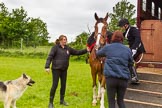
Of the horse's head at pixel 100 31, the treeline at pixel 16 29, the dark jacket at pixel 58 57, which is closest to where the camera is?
the horse's head at pixel 100 31

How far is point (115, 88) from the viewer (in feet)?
21.6

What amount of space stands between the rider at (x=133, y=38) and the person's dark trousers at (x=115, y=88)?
1.98 metres

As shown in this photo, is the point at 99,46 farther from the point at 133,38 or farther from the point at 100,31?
the point at 133,38

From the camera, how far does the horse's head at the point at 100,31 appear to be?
8.36 meters

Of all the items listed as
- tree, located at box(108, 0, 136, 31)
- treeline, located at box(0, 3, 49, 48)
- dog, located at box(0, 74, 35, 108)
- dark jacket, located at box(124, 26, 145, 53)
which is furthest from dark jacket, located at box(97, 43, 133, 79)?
tree, located at box(108, 0, 136, 31)

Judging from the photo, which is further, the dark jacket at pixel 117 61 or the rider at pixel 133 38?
the rider at pixel 133 38

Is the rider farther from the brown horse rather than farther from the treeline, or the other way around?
the treeline

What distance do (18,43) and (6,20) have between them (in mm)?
7827

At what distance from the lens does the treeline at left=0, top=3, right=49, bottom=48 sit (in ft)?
136

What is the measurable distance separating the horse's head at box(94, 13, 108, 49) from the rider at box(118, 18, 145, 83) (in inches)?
15.6

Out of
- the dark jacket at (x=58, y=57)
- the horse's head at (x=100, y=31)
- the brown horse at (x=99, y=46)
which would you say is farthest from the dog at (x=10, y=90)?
the horse's head at (x=100, y=31)

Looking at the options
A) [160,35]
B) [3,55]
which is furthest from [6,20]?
[160,35]

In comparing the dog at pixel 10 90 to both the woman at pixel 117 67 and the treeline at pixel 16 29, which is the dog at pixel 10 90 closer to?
the woman at pixel 117 67

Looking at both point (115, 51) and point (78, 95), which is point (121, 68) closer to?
point (115, 51)
